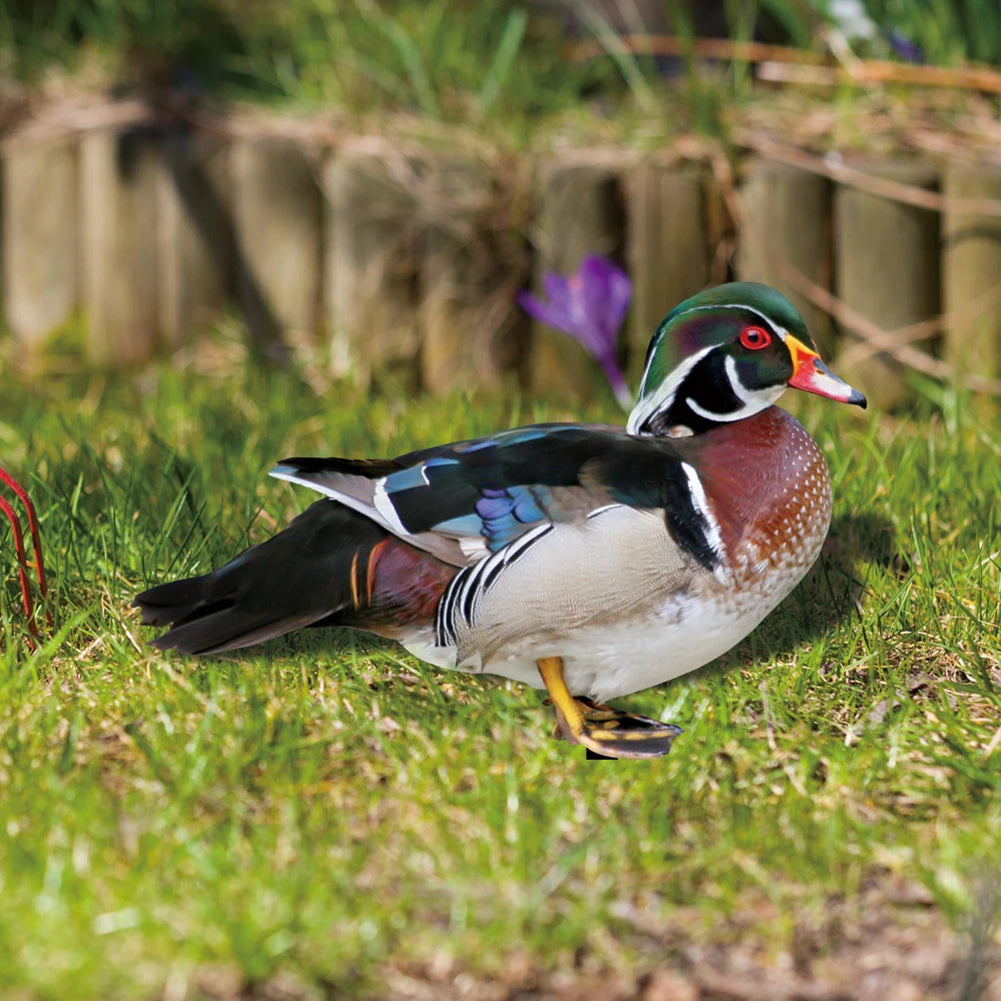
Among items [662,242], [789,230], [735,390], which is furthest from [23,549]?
[789,230]

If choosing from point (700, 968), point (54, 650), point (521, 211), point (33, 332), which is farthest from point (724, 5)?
point (700, 968)

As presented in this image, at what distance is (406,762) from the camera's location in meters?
2.32

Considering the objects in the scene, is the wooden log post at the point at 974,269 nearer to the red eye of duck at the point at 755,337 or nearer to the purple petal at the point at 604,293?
the purple petal at the point at 604,293

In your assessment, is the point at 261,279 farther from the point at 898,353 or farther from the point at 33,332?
the point at 898,353

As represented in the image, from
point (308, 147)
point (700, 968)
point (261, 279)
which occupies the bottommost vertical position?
point (700, 968)

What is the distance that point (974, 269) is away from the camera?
13.5 feet

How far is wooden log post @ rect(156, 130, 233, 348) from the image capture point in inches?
187

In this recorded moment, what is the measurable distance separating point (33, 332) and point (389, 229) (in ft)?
4.55

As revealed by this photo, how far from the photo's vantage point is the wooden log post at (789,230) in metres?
4.16

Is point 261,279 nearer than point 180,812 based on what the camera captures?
No

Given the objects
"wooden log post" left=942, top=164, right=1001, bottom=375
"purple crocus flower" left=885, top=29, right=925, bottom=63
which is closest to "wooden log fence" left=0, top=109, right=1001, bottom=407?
"wooden log post" left=942, top=164, right=1001, bottom=375

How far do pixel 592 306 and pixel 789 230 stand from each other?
0.64 m

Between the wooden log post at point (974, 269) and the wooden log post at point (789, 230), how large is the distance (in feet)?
1.04

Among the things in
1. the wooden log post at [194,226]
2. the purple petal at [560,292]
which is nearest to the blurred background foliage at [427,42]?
the wooden log post at [194,226]
